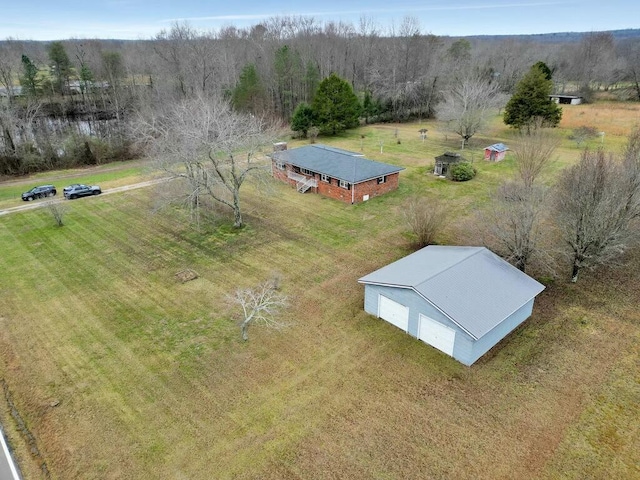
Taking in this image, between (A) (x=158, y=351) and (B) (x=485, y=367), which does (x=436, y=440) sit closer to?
(B) (x=485, y=367)

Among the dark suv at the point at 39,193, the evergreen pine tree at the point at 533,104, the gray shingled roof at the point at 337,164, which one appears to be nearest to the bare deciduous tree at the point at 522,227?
the gray shingled roof at the point at 337,164

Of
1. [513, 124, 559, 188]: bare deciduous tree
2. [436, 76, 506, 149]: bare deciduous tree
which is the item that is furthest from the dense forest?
[513, 124, 559, 188]: bare deciduous tree

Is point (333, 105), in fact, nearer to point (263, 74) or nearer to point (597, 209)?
point (263, 74)

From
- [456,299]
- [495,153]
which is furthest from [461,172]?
[456,299]

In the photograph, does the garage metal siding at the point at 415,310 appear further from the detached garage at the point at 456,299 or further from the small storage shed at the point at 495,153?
the small storage shed at the point at 495,153

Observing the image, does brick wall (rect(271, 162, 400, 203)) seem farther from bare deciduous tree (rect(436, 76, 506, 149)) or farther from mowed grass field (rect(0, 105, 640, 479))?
bare deciduous tree (rect(436, 76, 506, 149))

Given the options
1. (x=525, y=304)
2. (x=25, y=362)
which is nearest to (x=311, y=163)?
(x=525, y=304)
